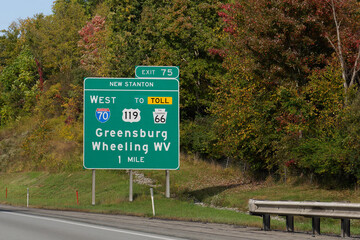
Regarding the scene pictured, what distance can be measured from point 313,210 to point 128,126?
1702 centimetres

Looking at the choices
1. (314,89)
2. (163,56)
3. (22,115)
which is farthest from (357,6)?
(22,115)

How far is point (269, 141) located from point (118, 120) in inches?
425

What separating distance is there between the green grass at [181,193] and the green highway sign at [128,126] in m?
2.40

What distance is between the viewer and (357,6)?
33031 millimetres

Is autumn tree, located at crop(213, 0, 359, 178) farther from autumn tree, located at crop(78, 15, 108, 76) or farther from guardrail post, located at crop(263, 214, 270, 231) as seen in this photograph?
autumn tree, located at crop(78, 15, 108, 76)

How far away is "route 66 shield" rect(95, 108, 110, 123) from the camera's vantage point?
1163 inches

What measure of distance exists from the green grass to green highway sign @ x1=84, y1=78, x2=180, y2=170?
2405mm

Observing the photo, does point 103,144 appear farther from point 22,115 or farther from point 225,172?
point 22,115

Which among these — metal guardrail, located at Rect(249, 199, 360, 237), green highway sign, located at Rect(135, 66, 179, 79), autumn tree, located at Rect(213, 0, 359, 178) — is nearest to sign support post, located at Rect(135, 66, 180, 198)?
green highway sign, located at Rect(135, 66, 179, 79)

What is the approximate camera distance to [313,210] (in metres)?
13.7

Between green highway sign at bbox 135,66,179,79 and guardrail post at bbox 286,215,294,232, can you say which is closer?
guardrail post at bbox 286,215,294,232

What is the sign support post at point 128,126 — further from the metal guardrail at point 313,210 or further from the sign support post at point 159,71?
the metal guardrail at point 313,210

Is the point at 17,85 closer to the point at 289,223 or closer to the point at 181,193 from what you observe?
the point at 181,193

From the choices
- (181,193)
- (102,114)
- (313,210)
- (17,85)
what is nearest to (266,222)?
(313,210)
